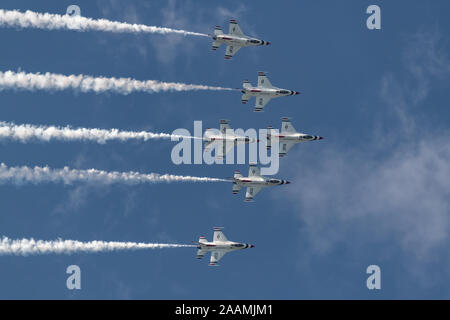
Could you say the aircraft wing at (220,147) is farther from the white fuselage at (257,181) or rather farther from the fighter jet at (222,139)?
the white fuselage at (257,181)

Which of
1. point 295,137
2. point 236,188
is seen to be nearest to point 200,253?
point 236,188

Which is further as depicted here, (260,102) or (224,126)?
(260,102)

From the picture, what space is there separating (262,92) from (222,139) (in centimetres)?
1048

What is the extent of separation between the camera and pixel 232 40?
452ft

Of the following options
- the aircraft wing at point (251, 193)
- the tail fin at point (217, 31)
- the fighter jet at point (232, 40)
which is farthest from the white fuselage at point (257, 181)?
the tail fin at point (217, 31)

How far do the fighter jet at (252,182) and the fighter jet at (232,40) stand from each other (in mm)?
17243

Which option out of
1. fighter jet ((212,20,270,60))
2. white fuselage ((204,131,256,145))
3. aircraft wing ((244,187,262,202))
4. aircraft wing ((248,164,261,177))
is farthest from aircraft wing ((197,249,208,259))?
fighter jet ((212,20,270,60))

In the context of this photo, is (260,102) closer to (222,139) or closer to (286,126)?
(286,126)

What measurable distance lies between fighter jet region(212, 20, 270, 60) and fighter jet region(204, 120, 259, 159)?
10.8 metres

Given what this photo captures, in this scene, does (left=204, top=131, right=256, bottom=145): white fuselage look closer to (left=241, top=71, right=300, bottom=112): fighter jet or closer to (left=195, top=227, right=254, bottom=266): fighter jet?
(left=241, top=71, right=300, bottom=112): fighter jet

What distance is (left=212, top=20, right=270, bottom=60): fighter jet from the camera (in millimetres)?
136625

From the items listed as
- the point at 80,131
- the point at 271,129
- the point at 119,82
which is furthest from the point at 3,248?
the point at 271,129

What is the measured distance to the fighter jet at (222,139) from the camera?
441 ft
